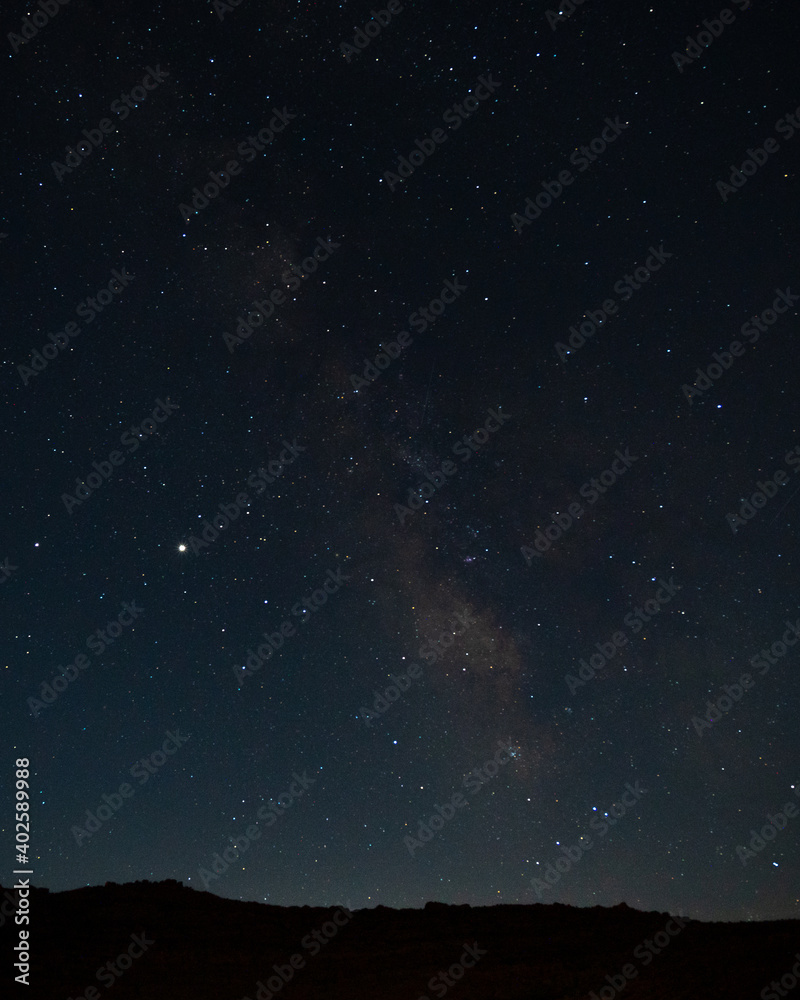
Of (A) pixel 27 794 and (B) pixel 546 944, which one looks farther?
(B) pixel 546 944

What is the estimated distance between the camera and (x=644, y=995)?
36.4 ft

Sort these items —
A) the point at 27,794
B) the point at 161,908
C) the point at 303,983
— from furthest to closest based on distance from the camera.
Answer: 1. the point at 161,908
2. the point at 27,794
3. the point at 303,983

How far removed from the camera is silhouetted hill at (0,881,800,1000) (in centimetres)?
1138

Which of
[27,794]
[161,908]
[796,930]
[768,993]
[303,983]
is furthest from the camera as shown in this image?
[161,908]

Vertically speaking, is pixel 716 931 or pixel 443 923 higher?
pixel 443 923

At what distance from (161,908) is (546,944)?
26.0 feet

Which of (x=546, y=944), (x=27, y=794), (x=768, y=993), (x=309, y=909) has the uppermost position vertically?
(x=27, y=794)

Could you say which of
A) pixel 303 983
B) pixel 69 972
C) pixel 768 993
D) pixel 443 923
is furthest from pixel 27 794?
pixel 768 993

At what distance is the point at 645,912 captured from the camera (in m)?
15.2

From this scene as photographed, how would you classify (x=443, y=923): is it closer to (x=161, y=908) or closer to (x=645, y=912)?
(x=645, y=912)

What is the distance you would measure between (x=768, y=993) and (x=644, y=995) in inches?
75.0

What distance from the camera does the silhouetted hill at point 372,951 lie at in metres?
11.4

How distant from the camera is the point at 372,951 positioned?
12.9m

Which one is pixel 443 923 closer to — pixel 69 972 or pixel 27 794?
pixel 69 972
